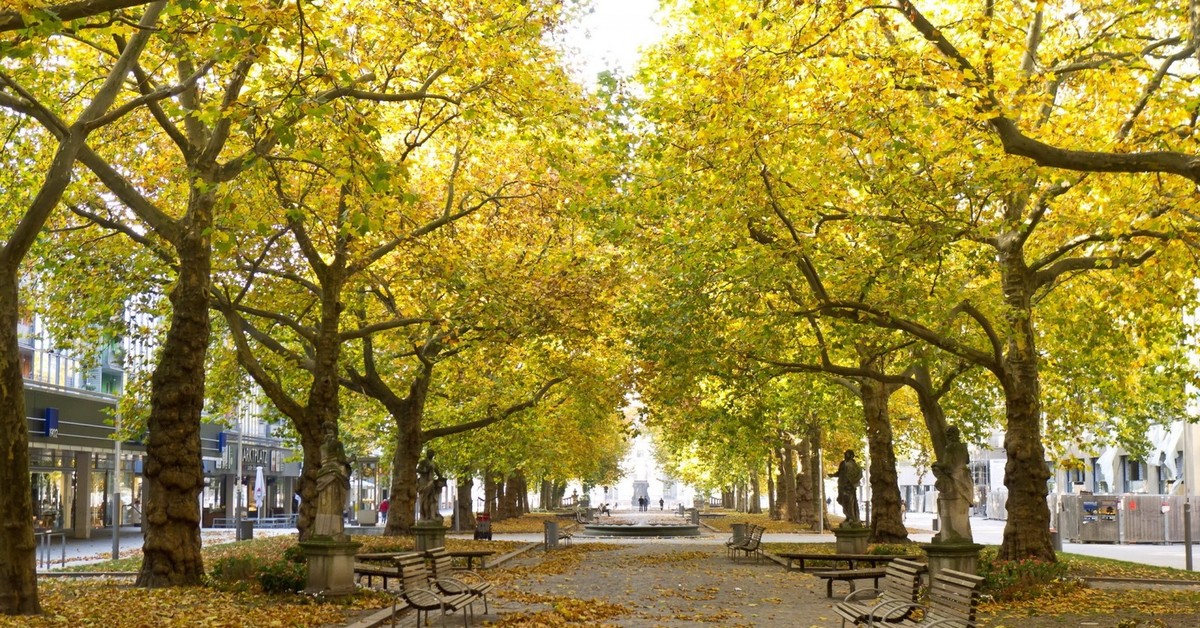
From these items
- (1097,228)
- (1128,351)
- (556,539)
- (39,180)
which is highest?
(39,180)

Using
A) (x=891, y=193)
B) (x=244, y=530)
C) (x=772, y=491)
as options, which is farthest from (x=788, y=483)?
(x=891, y=193)

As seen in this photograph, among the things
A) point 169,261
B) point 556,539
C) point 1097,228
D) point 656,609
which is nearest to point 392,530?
point 556,539

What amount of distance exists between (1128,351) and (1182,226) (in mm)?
8216

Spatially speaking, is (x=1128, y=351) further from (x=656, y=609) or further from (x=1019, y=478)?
(x=656, y=609)

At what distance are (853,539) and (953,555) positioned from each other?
10.0 m

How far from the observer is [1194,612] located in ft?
47.9

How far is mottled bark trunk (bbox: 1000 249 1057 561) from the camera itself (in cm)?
1939

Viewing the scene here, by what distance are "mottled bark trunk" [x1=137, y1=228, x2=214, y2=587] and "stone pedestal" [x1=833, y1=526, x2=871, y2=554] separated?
13.9m

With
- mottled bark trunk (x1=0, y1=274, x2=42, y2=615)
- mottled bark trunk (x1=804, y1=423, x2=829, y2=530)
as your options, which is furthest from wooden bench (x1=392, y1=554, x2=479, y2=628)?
mottled bark trunk (x1=804, y1=423, x2=829, y2=530)

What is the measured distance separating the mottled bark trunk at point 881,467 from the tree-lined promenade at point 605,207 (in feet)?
0.30

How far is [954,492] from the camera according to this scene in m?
16.0

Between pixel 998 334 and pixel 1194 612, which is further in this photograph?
pixel 998 334

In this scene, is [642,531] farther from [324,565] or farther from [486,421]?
[324,565]

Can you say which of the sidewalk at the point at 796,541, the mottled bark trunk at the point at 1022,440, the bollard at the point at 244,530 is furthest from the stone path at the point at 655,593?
the bollard at the point at 244,530
